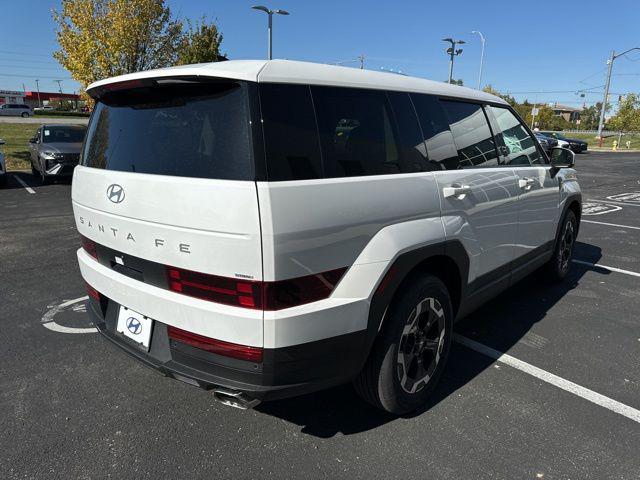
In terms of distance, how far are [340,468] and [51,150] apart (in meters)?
12.2

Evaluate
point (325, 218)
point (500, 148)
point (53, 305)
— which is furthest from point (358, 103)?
point (53, 305)

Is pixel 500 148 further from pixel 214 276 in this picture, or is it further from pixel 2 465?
pixel 2 465

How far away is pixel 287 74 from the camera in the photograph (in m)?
2.08

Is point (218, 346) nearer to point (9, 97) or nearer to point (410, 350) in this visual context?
point (410, 350)

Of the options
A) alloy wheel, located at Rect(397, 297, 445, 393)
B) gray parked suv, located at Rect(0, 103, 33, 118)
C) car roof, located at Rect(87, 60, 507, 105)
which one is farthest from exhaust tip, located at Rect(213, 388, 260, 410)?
gray parked suv, located at Rect(0, 103, 33, 118)

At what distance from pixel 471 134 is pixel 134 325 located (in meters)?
2.49

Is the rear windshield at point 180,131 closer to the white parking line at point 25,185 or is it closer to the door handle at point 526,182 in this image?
the door handle at point 526,182

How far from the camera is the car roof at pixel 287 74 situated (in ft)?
6.63

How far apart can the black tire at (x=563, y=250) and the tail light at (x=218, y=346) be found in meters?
3.81

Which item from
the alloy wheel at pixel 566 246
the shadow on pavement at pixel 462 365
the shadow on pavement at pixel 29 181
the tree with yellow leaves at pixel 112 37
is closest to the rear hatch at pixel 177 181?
the shadow on pavement at pixel 462 365

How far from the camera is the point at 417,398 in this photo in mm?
2748

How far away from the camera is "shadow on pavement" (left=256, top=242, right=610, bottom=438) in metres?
2.70

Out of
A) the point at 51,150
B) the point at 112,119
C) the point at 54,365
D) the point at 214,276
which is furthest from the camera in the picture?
the point at 51,150

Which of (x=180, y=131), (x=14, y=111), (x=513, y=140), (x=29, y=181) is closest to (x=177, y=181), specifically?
(x=180, y=131)
